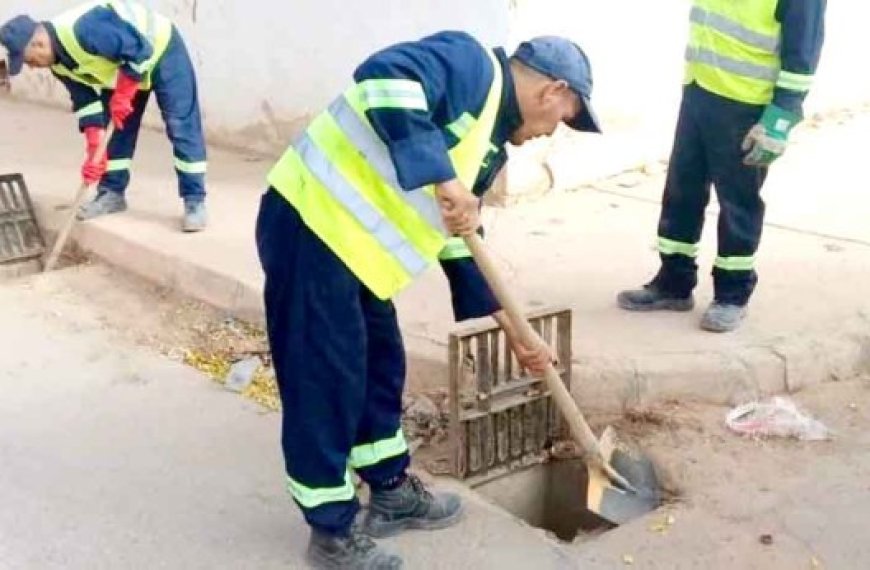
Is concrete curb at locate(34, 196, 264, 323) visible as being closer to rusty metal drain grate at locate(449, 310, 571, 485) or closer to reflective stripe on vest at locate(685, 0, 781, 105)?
rusty metal drain grate at locate(449, 310, 571, 485)

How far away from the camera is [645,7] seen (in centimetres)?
663

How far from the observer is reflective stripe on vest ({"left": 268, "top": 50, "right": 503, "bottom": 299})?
121 inches

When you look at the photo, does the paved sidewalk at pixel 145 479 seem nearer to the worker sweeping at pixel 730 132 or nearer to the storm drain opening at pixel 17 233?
the storm drain opening at pixel 17 233

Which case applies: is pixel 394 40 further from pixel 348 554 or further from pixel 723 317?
pixel 348 554

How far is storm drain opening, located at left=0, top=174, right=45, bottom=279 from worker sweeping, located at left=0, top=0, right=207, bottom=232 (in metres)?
0.36

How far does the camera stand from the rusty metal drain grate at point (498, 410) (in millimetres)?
3914

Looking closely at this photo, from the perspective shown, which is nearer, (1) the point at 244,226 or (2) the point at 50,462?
(2) the point at 50,462

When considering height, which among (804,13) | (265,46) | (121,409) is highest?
(804,13)

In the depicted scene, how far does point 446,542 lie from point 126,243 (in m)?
3.02

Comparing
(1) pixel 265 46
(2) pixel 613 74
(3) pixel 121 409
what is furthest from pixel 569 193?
(3) pixel 121 409

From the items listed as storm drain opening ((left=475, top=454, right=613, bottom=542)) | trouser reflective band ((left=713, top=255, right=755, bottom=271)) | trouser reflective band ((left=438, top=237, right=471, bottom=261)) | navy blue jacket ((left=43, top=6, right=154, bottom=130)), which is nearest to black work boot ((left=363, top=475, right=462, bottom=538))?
storm drain opening ((left=475, top=454, right=613, bottom=542))

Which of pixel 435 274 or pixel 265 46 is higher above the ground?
pixel 265 46

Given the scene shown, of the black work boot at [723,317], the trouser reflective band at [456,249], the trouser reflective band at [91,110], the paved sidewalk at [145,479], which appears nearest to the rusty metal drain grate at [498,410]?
the paved sidewalk at [145,479]

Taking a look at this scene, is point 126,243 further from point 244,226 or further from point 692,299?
point 692,299
